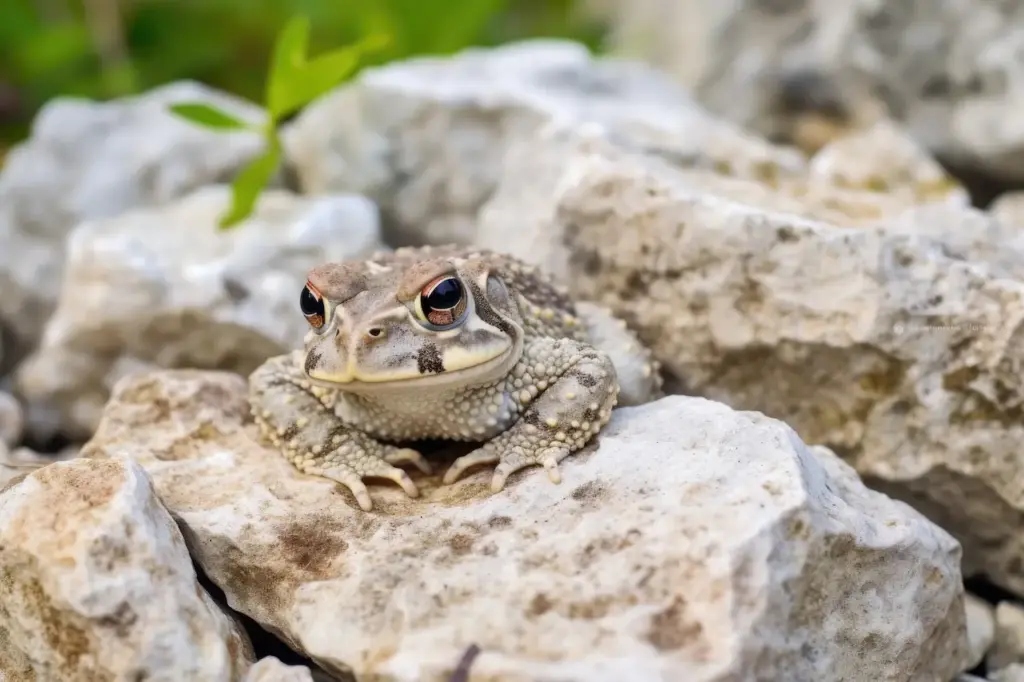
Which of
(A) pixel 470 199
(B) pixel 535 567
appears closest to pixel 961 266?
(B) pixel 535 567

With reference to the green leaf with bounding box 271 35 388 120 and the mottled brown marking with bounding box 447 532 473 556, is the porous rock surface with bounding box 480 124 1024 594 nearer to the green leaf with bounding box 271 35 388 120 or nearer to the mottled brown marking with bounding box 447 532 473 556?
the green leaf with bounding box 271 35 388 120

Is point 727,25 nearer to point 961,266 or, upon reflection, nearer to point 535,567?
point 961,266

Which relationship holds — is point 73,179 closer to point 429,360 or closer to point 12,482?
point 12,482

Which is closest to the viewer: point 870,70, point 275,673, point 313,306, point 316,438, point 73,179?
point 275,673

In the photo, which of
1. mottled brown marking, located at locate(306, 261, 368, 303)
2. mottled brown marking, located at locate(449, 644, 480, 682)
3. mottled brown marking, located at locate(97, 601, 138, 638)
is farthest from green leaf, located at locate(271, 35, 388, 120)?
mottled brown marking, located at locate(449, 644, 480, 682)

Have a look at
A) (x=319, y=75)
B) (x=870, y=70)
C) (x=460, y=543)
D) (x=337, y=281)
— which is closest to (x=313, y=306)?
(x=337, y=281)

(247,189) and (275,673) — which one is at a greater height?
(247,189)
